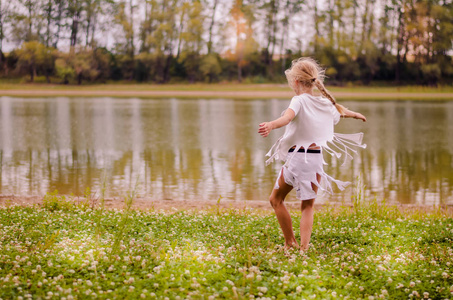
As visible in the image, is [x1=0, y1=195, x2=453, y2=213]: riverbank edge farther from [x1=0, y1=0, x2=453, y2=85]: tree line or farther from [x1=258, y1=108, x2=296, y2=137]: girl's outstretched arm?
[x1=0, y1=0, x2=453, y2=85]: tree line

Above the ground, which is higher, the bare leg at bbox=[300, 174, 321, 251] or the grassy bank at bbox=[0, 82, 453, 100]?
the grassy bank at bbox=[0, 82, 453, 100]

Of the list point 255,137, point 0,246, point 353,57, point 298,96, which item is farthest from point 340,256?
point 353,57

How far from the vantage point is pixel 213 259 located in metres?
5.70

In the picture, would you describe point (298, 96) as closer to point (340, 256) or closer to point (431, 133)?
point (340, 256)

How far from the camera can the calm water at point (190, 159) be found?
13.3 metres

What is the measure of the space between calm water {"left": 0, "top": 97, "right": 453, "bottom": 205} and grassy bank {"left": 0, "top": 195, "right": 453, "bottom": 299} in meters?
1.13

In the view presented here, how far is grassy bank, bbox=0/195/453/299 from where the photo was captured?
4.86 meters

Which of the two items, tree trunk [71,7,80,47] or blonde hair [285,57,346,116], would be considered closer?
blonde hair [285,57,346,116]

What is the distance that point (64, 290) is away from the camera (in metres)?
4.61

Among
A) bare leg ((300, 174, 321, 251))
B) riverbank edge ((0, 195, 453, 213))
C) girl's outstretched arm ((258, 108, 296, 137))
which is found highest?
girl's outstretched arm ((258, 108, 296, 137))

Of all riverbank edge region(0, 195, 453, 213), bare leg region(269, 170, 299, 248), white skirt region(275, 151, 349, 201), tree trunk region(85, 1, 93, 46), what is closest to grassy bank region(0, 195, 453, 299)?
bare leg region(269, 170, 299, 248)

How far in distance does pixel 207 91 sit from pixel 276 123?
67736 mm

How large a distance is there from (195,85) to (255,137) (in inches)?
2119

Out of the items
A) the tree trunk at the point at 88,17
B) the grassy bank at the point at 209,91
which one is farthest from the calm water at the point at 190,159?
the tree trunk at the point at 88,17
